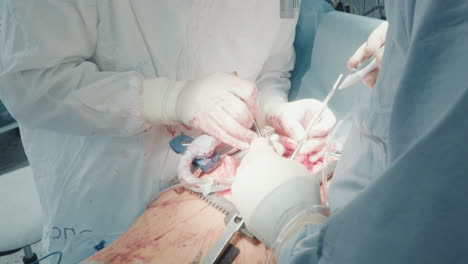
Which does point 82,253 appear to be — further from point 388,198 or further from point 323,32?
point 323,32

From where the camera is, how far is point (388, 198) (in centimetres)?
39

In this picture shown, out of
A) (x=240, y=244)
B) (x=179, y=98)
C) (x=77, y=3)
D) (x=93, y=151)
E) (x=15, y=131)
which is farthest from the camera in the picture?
(x=15, y=131)

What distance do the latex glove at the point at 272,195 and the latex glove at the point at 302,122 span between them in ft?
1.18

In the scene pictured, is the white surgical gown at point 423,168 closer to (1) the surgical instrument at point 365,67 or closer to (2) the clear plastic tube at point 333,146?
(1) the surgical instrument at point 365,67

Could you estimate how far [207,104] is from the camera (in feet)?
3.59

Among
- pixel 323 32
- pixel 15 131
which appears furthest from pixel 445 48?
pixel 15 131

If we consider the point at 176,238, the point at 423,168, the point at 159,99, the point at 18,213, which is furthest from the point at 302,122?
the point at 18,213

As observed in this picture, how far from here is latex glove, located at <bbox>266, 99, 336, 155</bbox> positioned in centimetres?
118

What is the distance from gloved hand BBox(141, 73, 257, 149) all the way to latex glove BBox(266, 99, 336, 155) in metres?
0.20

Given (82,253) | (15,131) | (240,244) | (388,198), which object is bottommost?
(15,131)

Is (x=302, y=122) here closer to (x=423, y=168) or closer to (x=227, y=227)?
(x=227, y=227)

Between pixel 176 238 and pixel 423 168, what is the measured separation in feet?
2.38

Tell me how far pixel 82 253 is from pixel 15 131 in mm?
3601

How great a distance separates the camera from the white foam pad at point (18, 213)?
5.27 feet
